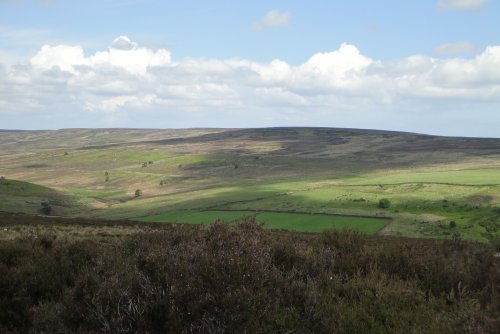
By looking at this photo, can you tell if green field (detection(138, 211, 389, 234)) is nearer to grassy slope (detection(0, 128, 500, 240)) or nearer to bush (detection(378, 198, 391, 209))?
grassy slope (detection(0, 128, 500, 240))

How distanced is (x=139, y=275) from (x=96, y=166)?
195315 millimetres

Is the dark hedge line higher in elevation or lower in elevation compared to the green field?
higher

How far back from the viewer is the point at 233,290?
700cm

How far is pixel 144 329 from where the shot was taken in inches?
253

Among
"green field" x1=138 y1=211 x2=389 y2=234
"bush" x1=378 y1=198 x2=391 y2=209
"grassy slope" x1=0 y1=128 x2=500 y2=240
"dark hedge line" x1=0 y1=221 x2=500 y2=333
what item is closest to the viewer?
"dark hedge line" x1=0 y1=221 x2=500 y2=333

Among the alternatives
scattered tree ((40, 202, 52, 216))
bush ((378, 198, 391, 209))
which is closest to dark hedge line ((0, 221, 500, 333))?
bush ((378, 198, 391, 209))

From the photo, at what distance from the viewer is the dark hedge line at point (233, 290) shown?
661 cm

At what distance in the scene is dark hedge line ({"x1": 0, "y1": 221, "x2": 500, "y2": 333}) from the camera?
6.61m

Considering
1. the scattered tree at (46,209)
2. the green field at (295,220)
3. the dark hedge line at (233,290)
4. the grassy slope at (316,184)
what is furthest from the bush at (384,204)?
the dark hedge line at (233,290)

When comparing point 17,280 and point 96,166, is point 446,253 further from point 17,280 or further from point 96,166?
point 96,166

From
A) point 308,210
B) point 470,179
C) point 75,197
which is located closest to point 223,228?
point 308,210

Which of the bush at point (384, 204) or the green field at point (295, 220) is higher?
the bush at point (384, 204)

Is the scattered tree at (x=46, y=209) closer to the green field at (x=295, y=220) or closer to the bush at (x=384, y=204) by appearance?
the green field at (x=295, y=220)

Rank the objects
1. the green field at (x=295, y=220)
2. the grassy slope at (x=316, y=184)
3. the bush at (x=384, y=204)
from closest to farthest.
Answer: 1. the green field at (x=295, y=220)
2. the grassy slope at (x=316, y=184)
3. the bush at (x=384, y=204)
